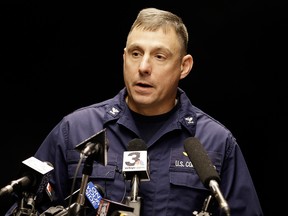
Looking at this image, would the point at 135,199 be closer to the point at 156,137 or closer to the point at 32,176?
the point at 32,176

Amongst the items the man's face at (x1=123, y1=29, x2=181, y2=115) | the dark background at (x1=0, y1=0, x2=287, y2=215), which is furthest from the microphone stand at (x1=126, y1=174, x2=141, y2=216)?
the dark background at (x1=0, y1=0, x2=287, y2=215)

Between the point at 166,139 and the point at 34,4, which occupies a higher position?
the point at 34,4

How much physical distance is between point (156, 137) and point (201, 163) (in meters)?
0.61

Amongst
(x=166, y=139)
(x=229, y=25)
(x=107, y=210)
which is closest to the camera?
(x=107, y=210)

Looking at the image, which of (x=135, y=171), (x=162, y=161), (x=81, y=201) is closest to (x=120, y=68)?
(x=162, y=161)

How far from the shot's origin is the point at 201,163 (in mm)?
1433

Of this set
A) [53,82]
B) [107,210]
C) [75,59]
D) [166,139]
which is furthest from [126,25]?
[107,210]

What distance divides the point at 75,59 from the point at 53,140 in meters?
0.86

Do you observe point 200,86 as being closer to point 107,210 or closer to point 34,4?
point 34,4

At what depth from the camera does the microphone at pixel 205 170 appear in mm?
1254

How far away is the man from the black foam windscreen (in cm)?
46

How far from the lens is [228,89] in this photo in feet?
9.16

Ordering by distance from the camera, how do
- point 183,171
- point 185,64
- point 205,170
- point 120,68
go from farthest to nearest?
point 120,68, point 185,64, point 183,171, point 205,170

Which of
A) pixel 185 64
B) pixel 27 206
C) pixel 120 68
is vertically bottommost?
pixel 27 206
